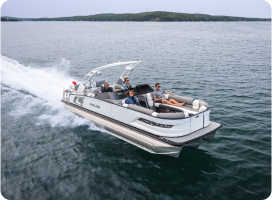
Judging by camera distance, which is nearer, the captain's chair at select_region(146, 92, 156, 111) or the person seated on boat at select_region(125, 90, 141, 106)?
the person seated on boat at select_region(125, 90, 141, 106)

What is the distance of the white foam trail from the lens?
1079cm

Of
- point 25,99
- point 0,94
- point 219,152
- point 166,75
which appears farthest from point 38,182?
point 166,75

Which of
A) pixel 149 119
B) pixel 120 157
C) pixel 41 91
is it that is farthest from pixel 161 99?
pixel 41 91

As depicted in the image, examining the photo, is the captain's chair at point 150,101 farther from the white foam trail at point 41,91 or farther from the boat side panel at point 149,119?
the white foam trail at point 41,91

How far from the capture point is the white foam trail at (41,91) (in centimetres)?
1079

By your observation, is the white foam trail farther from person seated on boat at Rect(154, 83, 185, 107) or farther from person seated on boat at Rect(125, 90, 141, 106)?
person seated on boat at Rect(154, 83, 185, 107)

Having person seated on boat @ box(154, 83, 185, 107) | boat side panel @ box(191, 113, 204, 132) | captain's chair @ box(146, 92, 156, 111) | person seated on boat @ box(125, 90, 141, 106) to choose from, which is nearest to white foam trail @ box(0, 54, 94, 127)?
person seated on boat @ box(125, 90, 141, 106)

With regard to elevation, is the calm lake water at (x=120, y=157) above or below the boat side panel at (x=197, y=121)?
below

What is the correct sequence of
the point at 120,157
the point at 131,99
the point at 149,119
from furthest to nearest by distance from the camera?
the point at 131,99
the point at 120,157
the point at 149,119

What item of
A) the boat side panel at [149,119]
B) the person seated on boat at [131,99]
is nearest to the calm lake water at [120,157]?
the boat side panel at [149,119]

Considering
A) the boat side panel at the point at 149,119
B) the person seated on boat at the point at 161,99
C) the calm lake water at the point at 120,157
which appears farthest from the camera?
the person seated on boat at the point at 161,99

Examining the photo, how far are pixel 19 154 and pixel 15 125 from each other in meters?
2.68

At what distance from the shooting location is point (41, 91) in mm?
14188

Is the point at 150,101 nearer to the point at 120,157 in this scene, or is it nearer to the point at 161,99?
the point at 161,99
